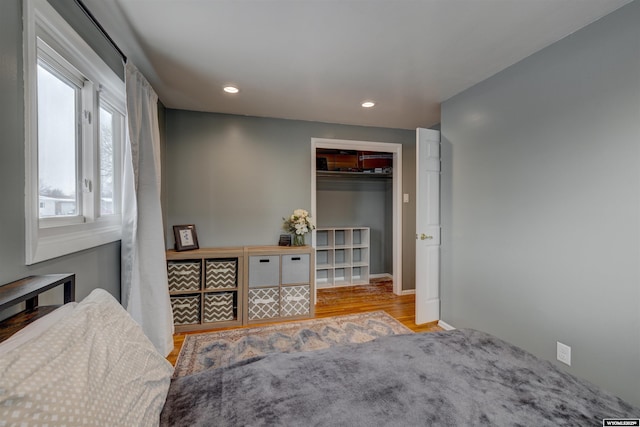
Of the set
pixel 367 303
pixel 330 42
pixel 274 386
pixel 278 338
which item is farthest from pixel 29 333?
pixel 367 303

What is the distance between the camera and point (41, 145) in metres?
1.41

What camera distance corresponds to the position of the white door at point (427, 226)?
298cm

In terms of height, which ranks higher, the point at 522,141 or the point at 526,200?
the point at 522,141

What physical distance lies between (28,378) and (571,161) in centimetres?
261

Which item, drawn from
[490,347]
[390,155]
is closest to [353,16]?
[490,347]

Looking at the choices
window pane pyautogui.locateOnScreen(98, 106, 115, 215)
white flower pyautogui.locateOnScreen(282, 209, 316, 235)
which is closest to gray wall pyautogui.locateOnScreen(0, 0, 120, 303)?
window pane pyautogui.locateOnScreen(98, 106, 115, 215)

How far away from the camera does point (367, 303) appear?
12.2ft

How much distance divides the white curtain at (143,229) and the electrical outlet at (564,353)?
288cm

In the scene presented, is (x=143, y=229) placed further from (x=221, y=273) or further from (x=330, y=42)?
(x=330, y=42)

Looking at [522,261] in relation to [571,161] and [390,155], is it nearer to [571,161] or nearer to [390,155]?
[571,161]

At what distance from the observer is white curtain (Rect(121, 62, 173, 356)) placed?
2.13m

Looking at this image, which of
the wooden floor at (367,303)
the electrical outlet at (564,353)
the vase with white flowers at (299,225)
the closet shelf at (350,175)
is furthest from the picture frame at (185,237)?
the electrical outlet at (564,353)

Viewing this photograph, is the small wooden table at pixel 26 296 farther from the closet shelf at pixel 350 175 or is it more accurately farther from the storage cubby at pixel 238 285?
the closet shelf at pixel 350 175

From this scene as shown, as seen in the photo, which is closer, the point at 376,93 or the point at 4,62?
the point at 4,62
